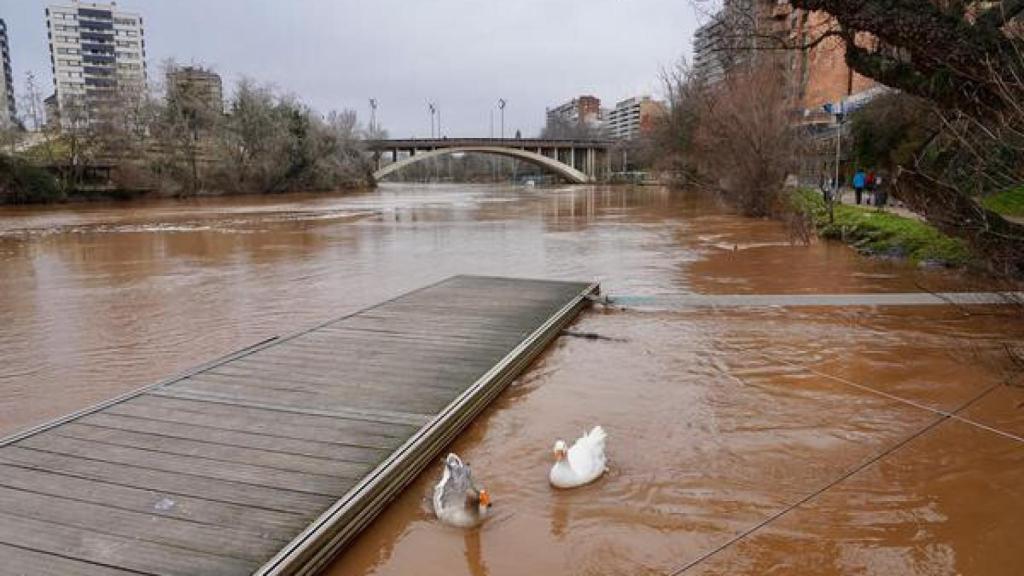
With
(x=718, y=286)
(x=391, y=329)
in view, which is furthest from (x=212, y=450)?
(x=718, y=286)

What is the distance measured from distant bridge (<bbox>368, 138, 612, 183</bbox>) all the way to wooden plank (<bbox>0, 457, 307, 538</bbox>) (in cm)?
8063

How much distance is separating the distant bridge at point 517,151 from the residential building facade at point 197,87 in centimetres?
2124

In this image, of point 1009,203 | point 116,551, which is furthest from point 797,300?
point 1009,203

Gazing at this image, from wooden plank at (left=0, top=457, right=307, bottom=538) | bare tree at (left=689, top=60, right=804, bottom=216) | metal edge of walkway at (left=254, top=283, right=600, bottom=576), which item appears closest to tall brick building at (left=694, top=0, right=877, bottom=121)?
bare tree at (left=689, top=60, right=804, bottom=216)

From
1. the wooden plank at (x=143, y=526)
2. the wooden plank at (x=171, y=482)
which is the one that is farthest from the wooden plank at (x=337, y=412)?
the wooden plank at (x=143, y=526)

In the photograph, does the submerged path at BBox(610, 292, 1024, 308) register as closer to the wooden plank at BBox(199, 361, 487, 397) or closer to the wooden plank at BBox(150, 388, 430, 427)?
the wooden plank at BBox(199, 361, 487, 397)

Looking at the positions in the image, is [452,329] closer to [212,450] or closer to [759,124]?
[212,450]

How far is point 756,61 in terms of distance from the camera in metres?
29.7

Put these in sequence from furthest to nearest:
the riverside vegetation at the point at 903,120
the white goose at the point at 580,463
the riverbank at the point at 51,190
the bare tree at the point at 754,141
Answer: the riverbank at the point at 51,190
the bare tree at the point at 754,141
the riverside vegetation at the point at 903,120
the white goose at the point at 580,463

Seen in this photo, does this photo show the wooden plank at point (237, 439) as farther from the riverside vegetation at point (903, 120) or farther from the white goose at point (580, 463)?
the riverside vegetation at point (903, 120)

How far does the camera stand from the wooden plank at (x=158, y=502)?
4.08 m

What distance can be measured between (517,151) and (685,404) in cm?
8367

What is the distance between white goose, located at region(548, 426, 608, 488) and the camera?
17.3 feet

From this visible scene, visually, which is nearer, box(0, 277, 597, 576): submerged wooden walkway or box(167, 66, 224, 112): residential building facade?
box(0, 277, 597, 576): submerged wooden walkway
